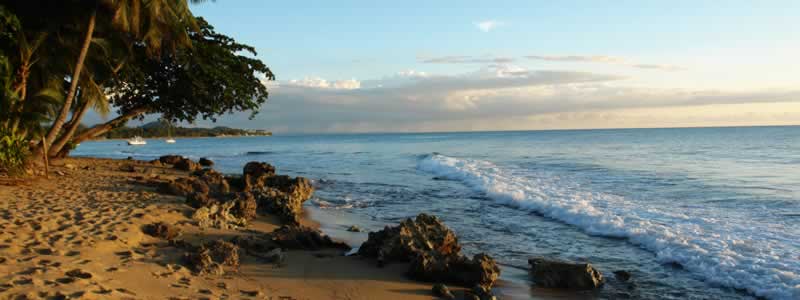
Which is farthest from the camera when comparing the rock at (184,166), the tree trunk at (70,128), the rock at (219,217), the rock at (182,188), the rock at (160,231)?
the rock at (184,166)

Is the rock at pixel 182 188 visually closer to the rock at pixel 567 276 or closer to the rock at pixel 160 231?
the rock at pixel 160 231

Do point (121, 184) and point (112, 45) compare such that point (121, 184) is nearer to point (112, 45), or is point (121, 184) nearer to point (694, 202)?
point (112, 45)

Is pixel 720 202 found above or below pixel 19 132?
below

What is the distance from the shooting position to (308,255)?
772 cm

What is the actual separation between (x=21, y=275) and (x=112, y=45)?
13.2m

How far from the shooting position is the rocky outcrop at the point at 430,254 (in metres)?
6.75

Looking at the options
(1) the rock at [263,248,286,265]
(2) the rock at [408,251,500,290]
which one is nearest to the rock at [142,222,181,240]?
(1) the rock at [263,248,286,265]

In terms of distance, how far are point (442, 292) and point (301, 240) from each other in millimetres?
2788

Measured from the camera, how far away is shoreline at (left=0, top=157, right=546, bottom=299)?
17.4 ft

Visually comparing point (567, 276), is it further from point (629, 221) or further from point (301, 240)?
point (629, 221)

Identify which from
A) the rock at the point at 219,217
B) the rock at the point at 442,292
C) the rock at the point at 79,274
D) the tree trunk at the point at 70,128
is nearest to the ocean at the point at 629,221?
the rock at the point at 442,292

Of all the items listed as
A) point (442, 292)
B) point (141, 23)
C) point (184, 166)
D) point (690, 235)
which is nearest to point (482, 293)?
point (442, 292)

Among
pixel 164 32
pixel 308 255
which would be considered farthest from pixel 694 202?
pixel 164 32

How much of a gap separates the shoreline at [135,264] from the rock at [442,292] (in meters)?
0.10
